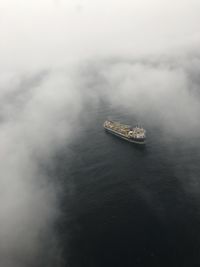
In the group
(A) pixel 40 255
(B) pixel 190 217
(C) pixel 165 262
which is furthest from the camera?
(B) pixel 190 217

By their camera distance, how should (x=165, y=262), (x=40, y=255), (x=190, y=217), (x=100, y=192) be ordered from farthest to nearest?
(x=100, y=192)
(x=190, y=217)
(x=40, y=255)
(x=165, y=262)

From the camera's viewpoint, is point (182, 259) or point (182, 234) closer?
point (182, 259)

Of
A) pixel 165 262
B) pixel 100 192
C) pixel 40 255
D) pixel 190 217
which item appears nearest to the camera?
pixel 165 262

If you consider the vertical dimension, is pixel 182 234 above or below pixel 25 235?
above

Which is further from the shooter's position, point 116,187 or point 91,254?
point 116,187

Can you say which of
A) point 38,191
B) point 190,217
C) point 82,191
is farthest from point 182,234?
point 38,191

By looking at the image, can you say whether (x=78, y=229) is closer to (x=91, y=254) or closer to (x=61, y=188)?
(x=91, y=254)

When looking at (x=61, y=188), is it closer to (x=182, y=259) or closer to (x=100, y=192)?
(x=100, y=192)

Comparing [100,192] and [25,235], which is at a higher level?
[100,192]

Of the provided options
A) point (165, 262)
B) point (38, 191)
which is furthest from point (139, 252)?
point (38, 191)
